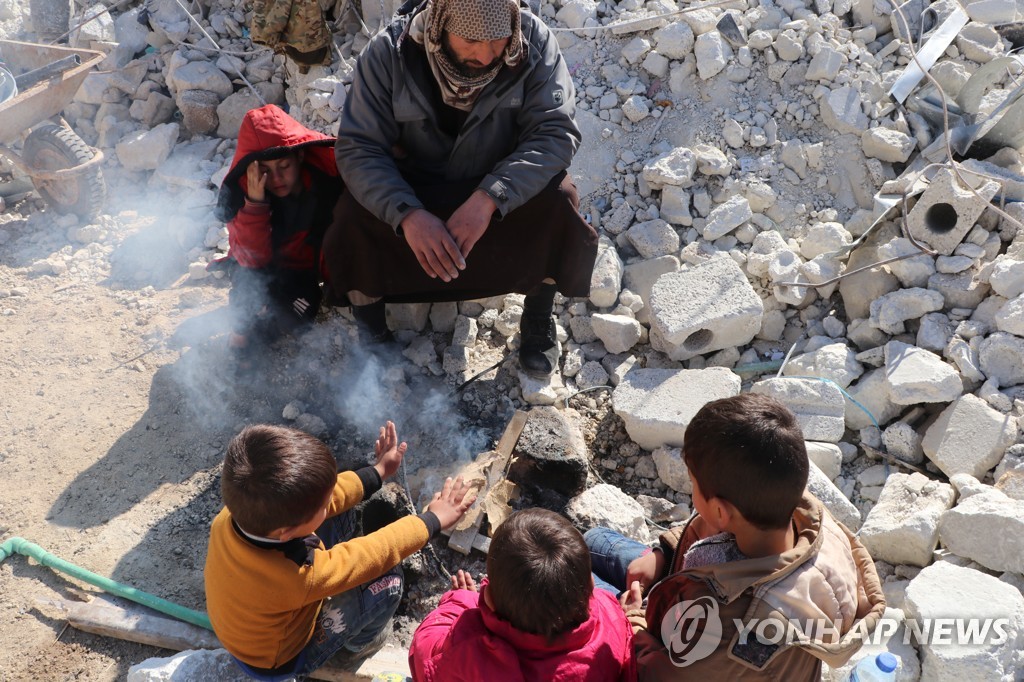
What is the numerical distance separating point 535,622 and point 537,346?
179 centimetres

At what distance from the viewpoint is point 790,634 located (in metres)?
1.76

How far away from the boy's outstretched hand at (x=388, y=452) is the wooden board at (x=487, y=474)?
1.15ft

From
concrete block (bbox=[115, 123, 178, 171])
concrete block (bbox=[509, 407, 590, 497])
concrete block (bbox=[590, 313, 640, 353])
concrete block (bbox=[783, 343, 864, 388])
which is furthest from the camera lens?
concrete block (bbox=[115, 123, 178, 171])

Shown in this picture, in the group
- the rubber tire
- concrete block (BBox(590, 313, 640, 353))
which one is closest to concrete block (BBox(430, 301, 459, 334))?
concrete block (BBox(590, 313, 640, 353))

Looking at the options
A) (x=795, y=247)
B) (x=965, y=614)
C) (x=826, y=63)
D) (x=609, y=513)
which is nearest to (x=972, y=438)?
(x=965, y=614)

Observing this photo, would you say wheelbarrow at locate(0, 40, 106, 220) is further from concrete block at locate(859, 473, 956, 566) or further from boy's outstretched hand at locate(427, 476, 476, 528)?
concrete block at locate(859, 473, 956, 566)

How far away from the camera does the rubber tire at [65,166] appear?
14.8 feet

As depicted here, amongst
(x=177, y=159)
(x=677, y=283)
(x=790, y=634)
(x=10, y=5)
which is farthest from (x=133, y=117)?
(x=790, y=634)

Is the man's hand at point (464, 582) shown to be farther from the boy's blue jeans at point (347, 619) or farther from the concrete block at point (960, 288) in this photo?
the concrete block at point (960, 288)

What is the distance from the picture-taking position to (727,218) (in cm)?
382

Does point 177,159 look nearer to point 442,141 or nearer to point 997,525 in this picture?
point 442,141

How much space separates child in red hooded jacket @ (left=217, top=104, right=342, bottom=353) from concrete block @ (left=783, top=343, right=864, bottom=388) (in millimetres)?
2237

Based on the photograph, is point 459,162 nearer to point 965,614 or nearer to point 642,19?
point 642,19

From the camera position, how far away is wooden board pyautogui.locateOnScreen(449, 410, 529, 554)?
113 inches
